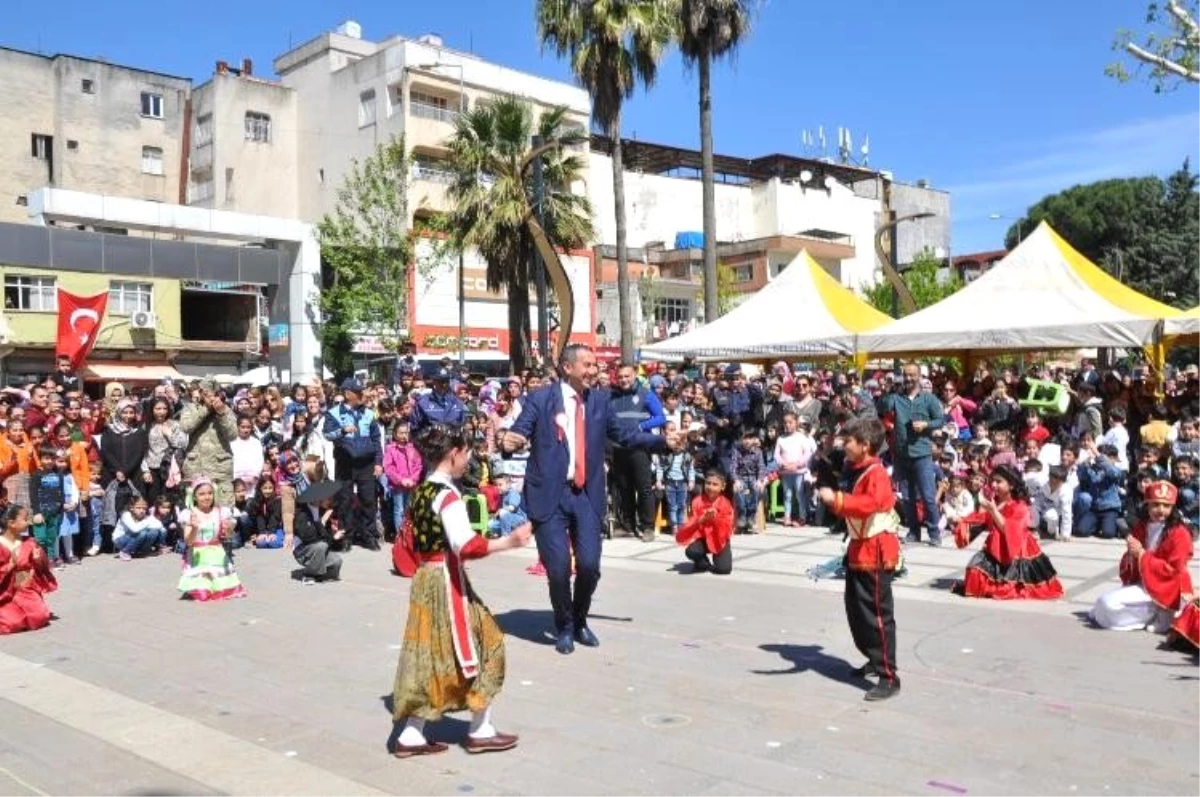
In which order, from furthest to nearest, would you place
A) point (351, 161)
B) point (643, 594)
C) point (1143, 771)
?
1. point (351, 161)
2. point (643, 594)
3. point (1143, 771)

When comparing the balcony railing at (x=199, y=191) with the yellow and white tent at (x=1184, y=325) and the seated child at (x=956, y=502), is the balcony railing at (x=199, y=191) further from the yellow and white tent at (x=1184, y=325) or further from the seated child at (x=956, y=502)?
the yellow and white tent at (x=1184, y=325)

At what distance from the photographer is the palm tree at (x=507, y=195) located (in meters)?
27.0

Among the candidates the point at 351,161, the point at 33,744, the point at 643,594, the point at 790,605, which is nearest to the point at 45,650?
the point at 33,744

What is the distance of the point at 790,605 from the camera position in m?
8.30

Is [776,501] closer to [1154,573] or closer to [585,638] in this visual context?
[1154,573]

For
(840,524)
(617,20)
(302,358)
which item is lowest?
(840,524)

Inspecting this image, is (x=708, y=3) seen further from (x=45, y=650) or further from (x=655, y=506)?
A: (x=45, y=650)

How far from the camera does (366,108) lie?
145 ft

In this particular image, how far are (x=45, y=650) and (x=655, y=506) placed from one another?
7.03 m

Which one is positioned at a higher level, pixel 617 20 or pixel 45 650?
pixel 617 20

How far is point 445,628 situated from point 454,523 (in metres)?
0.46

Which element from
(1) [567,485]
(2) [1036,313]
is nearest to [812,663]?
(1) [567,485]

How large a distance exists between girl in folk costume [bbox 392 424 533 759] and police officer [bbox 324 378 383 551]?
7.28 metres

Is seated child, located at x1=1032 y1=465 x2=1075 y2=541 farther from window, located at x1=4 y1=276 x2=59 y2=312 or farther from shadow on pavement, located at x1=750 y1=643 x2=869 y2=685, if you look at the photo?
window, located at x1=4 y1=276 x2=59 y2=312
